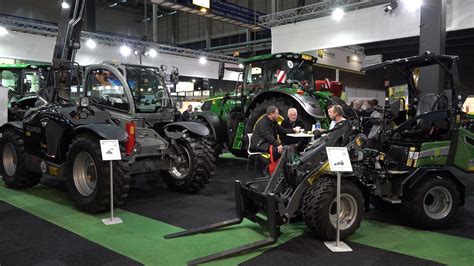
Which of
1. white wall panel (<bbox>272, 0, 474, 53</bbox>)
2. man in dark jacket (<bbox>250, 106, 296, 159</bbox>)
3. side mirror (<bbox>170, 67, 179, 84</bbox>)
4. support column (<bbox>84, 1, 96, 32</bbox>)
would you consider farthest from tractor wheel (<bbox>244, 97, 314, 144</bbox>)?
support column (<bbox>84, 1, 96, 32</bbox>)

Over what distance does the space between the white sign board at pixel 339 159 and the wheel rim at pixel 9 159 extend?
5.45m

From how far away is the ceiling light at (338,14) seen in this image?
10.2 m

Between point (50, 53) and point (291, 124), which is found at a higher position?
point (50, 53)

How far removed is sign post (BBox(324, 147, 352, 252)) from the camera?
3893 mm

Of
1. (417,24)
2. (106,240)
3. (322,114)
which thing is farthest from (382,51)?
(106,240)

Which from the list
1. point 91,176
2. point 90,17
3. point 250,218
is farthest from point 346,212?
point 90,17

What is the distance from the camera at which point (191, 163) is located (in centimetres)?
611

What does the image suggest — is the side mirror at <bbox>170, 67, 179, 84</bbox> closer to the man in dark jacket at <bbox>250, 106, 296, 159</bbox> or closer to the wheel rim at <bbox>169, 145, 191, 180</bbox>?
the wheel rim at <bbox>169, 145, 191, 180</bbox>

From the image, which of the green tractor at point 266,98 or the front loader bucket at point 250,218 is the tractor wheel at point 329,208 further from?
the green tractor at point 266,98

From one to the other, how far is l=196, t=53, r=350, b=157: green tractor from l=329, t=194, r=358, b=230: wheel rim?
3277mm

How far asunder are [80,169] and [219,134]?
4212 mm

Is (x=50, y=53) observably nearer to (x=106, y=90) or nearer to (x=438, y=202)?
(x=106, y=90)

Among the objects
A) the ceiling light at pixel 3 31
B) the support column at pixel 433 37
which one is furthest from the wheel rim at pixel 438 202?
the ceiling light at pixel 3 31

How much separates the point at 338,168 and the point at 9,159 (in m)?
5.71
